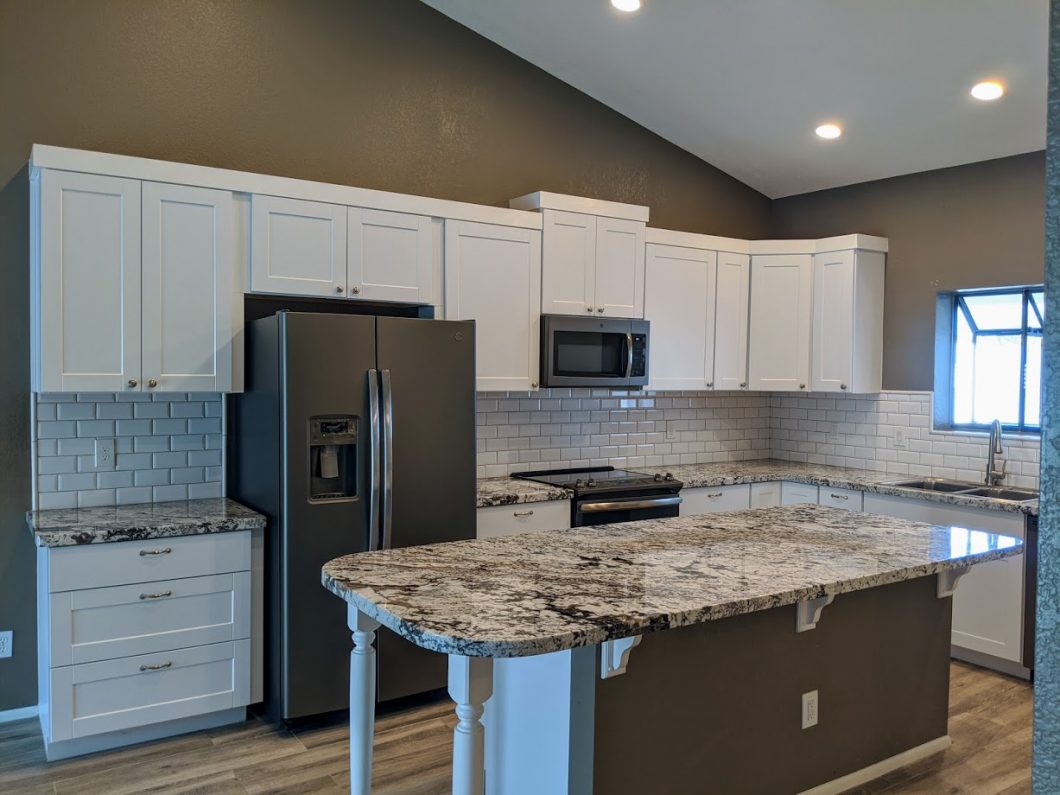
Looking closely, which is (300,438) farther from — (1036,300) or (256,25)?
(1036,300)

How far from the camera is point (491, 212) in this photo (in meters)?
4.21

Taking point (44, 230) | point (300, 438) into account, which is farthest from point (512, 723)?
point (44, 230)

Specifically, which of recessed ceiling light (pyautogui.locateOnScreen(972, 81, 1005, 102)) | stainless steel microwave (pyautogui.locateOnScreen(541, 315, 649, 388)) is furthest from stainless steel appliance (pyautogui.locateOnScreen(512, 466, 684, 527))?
recessed ceiling light (pyautogui.locateOnScreen(972, 81, 1005, 102))

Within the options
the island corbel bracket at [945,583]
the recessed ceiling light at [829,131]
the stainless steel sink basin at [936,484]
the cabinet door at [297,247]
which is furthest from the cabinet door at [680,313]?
the island corbel bracket at [945,583]

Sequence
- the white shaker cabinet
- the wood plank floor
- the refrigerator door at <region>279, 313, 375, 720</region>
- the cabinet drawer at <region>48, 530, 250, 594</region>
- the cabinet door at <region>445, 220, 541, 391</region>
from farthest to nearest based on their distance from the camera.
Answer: the white shaker cabinet
the cabinet door at <region>445, 220, 541, 391</region>
the refrigerator door at <region>279, 313, 375, 720</region>
the cabinet drawer at <region>48, 530, 250, 594</region>
the wood plank floor

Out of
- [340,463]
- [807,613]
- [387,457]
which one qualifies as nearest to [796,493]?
[807,613]

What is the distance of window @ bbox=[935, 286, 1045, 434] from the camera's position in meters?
4.56

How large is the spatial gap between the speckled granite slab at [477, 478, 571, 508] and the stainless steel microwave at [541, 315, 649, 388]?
0.55 m

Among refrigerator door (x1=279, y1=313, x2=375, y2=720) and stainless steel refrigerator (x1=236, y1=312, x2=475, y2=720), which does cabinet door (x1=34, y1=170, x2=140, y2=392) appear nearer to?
stainless steel refrigerator (x1=236, y1=312, x2=475, y2=720)

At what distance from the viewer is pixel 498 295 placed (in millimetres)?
4246

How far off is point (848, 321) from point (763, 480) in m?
1.08

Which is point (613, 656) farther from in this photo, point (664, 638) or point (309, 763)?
point (309, 763)

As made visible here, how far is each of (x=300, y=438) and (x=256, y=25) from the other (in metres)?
2.01

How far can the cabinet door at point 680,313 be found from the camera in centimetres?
488
